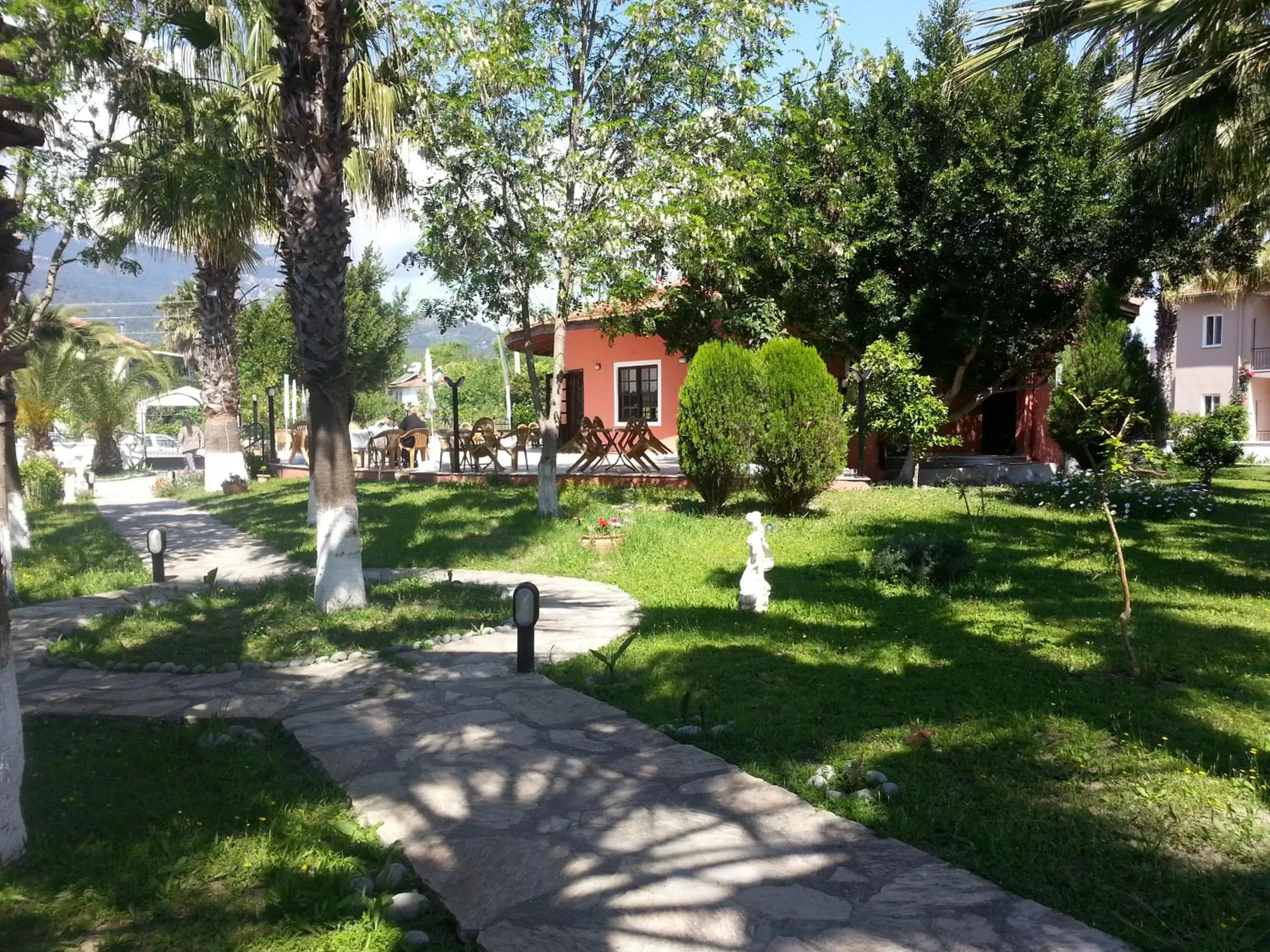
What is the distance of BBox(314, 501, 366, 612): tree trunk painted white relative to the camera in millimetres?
6809

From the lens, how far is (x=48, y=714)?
4.67 metres

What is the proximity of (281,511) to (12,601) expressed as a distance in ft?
19.2

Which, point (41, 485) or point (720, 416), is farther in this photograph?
point (41, 485)

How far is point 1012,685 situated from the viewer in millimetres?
4773

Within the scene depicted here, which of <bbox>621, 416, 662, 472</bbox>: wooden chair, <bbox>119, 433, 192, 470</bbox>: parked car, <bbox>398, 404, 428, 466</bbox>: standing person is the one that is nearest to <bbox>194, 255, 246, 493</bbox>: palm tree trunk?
<bbox>398, 404, 428, 466</bbox>: standing person

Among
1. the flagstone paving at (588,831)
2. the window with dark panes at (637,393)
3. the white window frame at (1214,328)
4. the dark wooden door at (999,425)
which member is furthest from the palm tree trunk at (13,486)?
the white window frame at (1214,328)

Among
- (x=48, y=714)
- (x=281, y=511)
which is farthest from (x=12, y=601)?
(x=281, y=511)

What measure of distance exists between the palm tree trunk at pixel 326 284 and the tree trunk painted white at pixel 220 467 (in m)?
12.6

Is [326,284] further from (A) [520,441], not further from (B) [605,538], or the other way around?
(A) [520,441]

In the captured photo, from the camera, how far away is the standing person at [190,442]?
95.1 ft

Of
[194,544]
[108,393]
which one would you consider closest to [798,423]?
[194,544]

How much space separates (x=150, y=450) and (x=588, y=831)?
133 feet

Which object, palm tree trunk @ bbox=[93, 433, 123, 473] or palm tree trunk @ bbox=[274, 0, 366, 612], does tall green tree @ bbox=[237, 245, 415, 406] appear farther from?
palm tree trunk @ bbox=[274, 0, 366, 612]

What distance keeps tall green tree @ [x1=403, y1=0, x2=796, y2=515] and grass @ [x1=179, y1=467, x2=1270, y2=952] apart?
10.8 feet
